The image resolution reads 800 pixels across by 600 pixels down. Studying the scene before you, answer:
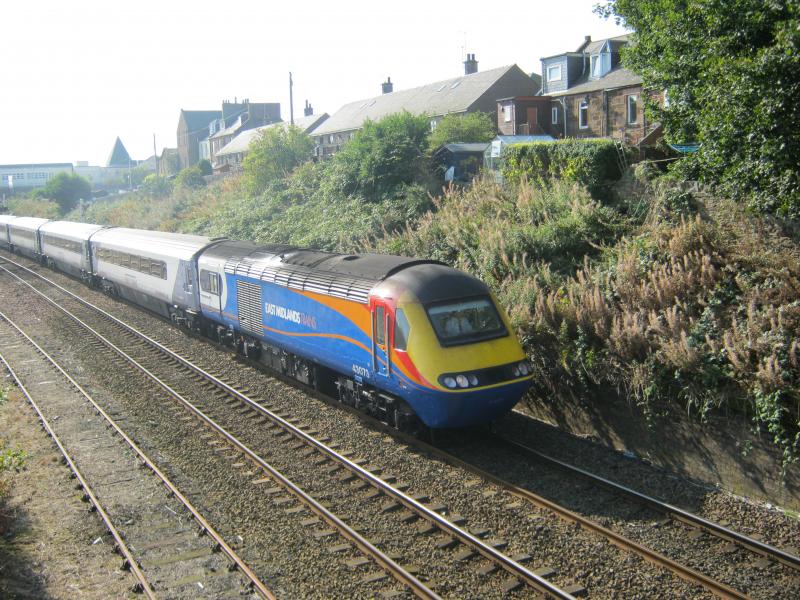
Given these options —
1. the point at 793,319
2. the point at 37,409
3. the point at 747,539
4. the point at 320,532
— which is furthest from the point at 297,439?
the point at 793,319

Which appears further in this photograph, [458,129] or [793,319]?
[458,129]

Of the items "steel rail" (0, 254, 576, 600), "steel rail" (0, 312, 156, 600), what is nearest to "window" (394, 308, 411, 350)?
"steel rail" (0, 254, 576, 600)

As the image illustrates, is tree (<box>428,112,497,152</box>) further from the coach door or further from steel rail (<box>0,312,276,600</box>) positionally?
the coach door

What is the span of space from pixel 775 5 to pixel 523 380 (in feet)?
23.1

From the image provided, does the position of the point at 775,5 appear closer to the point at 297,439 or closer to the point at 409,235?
the point at 297,439

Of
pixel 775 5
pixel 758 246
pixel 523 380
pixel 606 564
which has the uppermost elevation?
pixel 775 5

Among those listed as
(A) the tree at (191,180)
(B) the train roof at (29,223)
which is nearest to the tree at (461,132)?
(B) the train roof at (29,223)

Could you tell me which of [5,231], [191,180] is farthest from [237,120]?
[5,231]

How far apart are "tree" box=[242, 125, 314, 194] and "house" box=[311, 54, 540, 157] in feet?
6.07

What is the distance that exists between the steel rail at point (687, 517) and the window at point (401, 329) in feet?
8.50

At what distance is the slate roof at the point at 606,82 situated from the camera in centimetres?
3003

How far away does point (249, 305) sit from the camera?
54.3 ft

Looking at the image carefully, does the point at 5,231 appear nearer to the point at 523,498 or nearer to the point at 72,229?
the point at 72,229

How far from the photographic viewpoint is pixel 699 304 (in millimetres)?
12078
